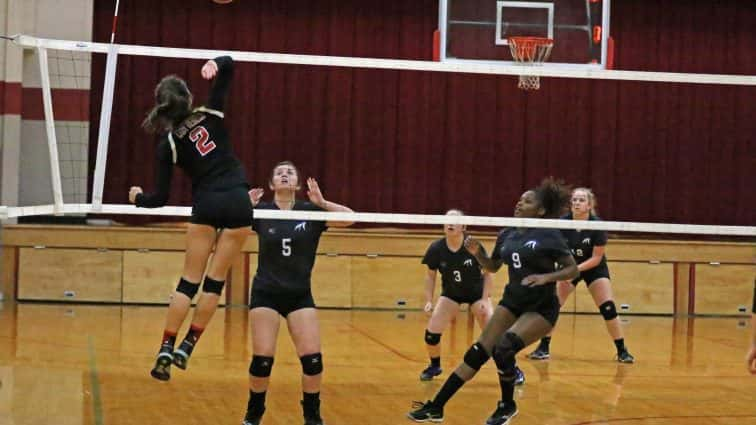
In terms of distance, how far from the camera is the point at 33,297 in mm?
17688

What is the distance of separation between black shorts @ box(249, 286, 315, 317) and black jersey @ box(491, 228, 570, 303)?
155 centimetres

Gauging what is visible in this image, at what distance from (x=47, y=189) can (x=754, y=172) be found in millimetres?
11383

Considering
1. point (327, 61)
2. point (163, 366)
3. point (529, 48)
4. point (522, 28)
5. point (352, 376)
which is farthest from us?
point (522, 28)

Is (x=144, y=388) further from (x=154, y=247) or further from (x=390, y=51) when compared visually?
(x=390, y=51)

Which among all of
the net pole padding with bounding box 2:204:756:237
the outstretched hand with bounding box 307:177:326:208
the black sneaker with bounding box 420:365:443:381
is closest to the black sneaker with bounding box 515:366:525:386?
the black sneaker with bounding box 420:365:443:381

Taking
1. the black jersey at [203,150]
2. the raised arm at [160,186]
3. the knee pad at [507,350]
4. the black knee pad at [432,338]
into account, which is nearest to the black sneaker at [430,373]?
the black knee pad at [432,338]

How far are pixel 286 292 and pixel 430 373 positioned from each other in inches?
142

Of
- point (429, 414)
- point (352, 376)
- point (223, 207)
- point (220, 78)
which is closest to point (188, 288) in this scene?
point (223, 207)

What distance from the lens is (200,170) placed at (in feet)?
23.8

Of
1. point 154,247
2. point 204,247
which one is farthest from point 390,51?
point 204,247

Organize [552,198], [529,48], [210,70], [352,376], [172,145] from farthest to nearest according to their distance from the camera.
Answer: [529,48]
[352,376]
[552,198]
[172,145]
[210,70]

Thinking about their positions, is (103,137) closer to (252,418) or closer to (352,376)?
(252,418)

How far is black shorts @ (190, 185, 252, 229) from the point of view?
7242mm

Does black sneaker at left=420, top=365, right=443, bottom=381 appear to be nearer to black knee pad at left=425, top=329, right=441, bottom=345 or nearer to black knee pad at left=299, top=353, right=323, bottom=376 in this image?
black knee pad at left=425, top=329, right=441, bottom=345
